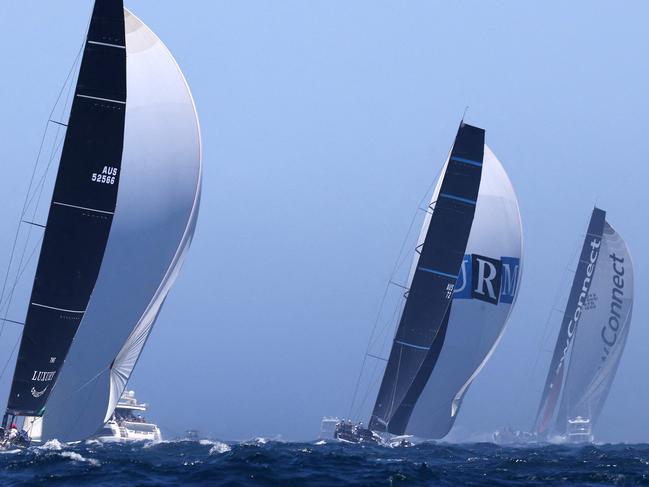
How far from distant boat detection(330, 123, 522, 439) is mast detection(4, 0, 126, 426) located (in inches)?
602

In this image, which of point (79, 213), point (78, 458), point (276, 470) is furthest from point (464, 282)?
point (276, 470)

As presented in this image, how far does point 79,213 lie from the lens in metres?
25.7

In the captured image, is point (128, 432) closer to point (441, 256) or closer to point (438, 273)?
point (438, 273)

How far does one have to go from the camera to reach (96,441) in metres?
36.8

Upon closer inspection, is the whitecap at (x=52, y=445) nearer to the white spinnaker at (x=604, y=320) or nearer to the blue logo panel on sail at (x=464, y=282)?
the blue logo panel on sail at (x=464, y=282)

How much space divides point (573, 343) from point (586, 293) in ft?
7.82

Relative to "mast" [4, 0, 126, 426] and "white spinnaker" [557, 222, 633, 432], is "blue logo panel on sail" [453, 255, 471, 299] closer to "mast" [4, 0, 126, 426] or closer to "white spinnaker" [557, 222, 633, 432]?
"white spinnaker" [557, 222, 633, 432]

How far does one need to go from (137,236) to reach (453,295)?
1597 centimetres

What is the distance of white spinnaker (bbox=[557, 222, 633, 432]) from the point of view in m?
54.0

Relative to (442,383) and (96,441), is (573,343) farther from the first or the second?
(96,441)

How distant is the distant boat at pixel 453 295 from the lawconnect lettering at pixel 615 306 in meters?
14.3

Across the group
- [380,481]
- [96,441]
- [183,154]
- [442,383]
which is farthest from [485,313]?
[380,481]

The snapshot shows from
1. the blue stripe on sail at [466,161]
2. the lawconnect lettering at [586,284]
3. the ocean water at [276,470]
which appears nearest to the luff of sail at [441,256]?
the blue stripe on sail at [466,161]

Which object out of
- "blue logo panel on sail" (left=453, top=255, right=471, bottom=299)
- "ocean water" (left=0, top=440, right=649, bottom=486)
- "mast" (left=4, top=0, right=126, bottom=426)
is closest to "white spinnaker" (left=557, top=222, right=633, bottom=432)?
"blue logo panel on sail" (left=453, top=255, right=471, bottom=299)
